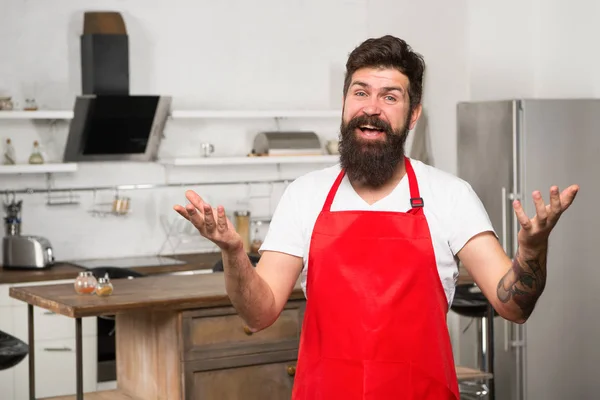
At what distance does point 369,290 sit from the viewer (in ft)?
7.69

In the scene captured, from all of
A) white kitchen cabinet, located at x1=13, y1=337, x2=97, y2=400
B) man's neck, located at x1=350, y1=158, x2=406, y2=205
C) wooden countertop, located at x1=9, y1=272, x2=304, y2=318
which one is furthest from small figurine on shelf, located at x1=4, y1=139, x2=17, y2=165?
man's neck, located at x1=350, y1=158, x2=406, y2=205

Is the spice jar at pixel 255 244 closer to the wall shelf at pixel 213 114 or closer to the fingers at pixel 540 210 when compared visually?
the wall shelf at pixel 213 114

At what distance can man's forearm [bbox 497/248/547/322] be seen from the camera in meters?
2.11

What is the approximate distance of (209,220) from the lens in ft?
6.75

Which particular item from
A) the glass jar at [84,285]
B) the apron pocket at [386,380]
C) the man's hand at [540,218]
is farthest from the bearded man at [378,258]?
the glass jar at [84,285]

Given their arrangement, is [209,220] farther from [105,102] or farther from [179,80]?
[179,80]

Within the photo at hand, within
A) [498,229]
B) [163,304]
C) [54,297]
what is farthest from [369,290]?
[498,229]

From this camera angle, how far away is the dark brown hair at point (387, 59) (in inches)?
93.8

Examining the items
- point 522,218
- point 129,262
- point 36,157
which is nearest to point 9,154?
point 36,157

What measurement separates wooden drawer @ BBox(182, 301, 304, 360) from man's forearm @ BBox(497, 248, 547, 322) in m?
1.82

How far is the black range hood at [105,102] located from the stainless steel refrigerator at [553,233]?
209cm

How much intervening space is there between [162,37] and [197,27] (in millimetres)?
254

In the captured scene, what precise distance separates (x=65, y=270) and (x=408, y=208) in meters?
3.69

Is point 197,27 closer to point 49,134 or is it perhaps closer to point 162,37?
point 162,37
